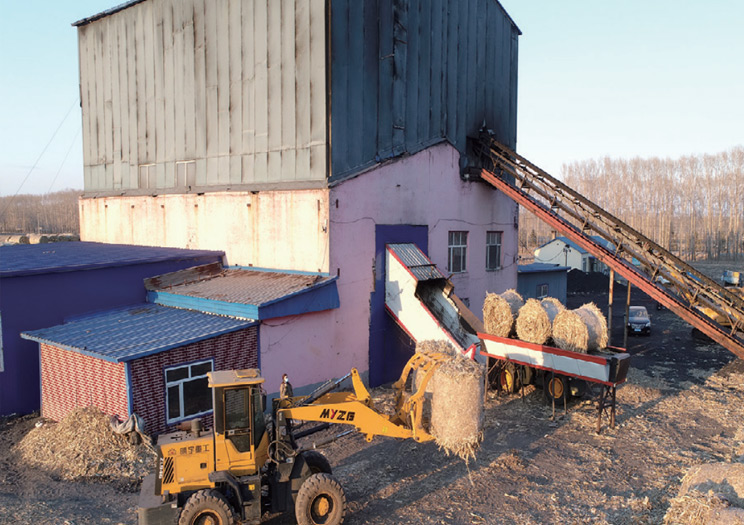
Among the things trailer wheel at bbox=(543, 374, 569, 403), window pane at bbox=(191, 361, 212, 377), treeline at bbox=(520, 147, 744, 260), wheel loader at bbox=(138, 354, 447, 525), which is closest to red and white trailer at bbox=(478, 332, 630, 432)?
trailer wheel at bbox=(543, 374, 569, 403)

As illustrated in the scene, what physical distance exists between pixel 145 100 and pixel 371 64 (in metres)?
10.7

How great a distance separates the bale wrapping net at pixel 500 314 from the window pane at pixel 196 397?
8.54 meters

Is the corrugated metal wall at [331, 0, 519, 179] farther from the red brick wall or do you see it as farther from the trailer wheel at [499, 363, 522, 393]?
the red brick wall

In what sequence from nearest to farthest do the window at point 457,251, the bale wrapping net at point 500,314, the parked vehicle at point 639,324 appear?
the bale wrapping net at point 500,314 → the window at point 457,251 → the parked vehicle at point 639,324

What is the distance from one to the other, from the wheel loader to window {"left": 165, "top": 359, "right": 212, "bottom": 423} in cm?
423

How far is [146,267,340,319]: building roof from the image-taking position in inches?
554

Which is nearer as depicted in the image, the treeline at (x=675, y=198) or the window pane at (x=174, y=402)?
the window pane at (x=174, y=402)

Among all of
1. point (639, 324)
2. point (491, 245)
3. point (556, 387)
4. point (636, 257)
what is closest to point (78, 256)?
point (556, 387)

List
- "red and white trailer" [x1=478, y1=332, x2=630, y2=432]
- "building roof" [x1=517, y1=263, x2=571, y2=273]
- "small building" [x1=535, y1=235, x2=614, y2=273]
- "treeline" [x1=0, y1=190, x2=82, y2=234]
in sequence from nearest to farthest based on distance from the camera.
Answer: "red and white trailer" [x1=478, y1=332, x2=630, y2=432] < "building roof" [x1=517, y1=263, x2=571, y2=273] < "small building" [x1=535, y1=235, x2=614, y2=273] < "treeline" [x1=0, y1=190, x2=82, y2=234]

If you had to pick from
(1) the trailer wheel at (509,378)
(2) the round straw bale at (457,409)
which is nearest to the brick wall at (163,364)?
(2) the round straw bale at (457,409)

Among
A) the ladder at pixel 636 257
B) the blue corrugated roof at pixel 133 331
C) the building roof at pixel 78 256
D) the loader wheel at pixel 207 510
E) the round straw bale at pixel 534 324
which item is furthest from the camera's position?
the ladder at pixel 636 257

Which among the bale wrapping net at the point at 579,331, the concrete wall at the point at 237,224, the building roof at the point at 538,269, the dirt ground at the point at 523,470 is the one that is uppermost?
the concrete wall at the point at 237,224

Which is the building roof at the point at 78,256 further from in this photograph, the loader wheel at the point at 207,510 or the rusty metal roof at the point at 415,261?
the loader wheel at the point at 207,510

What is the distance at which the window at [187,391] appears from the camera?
41.3ft
